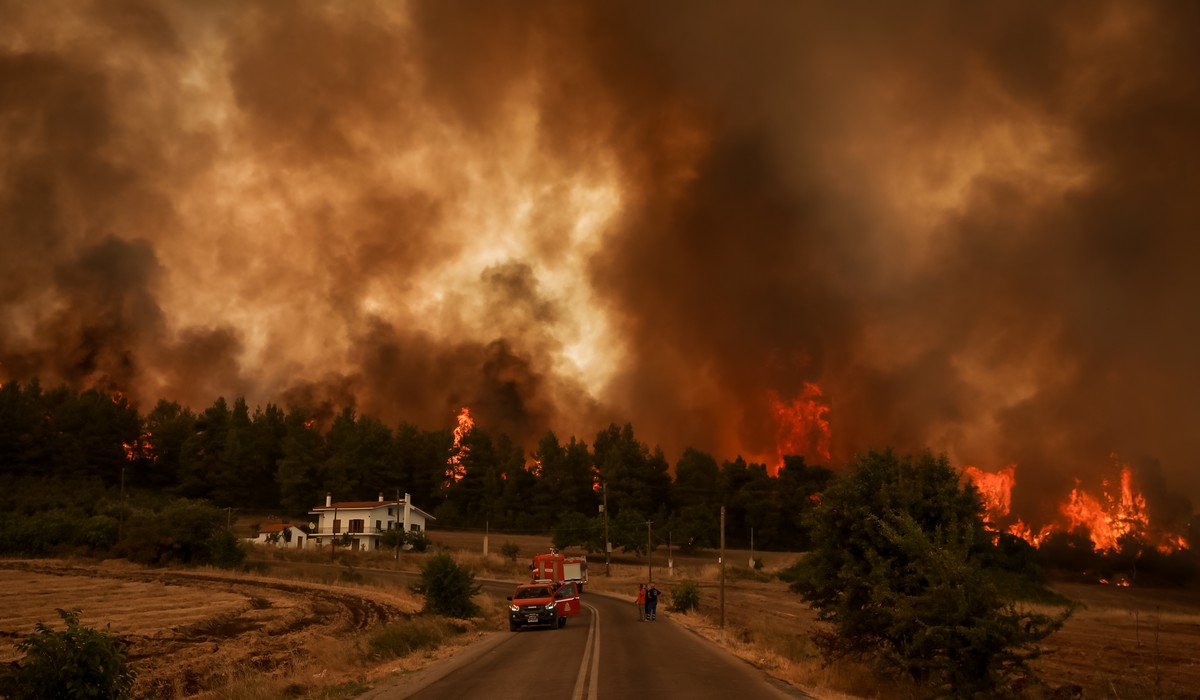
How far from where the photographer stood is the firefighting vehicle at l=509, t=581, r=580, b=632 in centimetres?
3506

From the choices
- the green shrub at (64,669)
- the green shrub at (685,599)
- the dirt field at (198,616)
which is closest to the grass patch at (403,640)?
the dirt field at (198,616)

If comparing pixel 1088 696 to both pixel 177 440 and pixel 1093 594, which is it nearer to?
pixel 1093 594

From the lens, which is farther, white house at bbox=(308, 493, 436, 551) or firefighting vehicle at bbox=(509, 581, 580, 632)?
white house at bbox=(308, 493, 436, 551)

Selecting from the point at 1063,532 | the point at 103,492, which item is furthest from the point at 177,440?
the point at 1063,532

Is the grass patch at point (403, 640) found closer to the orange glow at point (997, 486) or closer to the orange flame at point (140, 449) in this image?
the orange glow at point (997, 486)

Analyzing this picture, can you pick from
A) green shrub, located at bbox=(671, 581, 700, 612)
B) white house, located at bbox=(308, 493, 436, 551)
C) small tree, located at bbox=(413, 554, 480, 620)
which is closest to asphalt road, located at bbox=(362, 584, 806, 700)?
small tree, located at bbox=(413, 554, 480, 620)

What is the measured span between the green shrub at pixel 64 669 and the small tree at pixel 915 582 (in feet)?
52.0

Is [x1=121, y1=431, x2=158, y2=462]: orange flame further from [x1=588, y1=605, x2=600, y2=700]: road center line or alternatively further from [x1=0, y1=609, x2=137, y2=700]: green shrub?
[x1=0, y1=609, x2=137, y2=700]: green shrub

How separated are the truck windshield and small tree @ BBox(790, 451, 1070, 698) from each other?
1701cm

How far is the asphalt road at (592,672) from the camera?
629 inches

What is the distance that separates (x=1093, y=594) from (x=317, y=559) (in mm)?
80938

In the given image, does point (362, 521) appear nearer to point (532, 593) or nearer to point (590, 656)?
point (532, 593)

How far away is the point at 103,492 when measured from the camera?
106 meters

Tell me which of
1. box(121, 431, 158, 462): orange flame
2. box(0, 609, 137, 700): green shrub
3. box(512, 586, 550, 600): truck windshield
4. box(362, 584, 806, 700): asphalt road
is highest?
box(121, 431, 158, 462): orange flame
